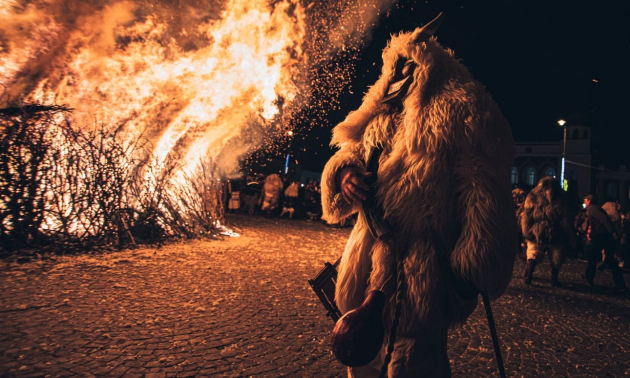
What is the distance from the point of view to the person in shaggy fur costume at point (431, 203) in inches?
67.4

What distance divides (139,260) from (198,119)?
16.9 ft

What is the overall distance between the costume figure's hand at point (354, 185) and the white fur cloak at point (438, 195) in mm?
86

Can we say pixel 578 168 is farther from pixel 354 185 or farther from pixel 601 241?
pixel 354 185

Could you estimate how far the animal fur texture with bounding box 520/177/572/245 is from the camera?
6809mm

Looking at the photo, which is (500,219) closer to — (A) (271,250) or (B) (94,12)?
(A) (271,250)

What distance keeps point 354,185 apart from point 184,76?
902 centimetres

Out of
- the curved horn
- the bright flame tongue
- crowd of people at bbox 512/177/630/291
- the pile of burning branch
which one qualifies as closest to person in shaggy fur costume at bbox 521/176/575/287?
crowd of people at bbox 512/177/630/291

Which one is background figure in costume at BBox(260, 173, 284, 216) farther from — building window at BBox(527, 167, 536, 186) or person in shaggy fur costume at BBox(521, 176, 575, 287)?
building window at BBox(527, 167, 536, 186)

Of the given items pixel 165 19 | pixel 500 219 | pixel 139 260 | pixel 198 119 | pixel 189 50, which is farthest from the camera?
pixel 198 119

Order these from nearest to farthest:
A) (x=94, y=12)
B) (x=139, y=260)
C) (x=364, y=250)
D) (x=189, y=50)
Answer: (x=364, y=250)
(x=139, y=260)
(x=94, y=12)
(x=189, y=50)

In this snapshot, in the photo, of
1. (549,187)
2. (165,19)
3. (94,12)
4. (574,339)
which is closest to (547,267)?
(549,187)

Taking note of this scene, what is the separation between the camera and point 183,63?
9.38 metres

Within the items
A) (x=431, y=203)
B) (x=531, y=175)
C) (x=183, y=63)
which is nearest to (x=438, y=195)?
(x=431, y=203)

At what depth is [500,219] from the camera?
1.72m
